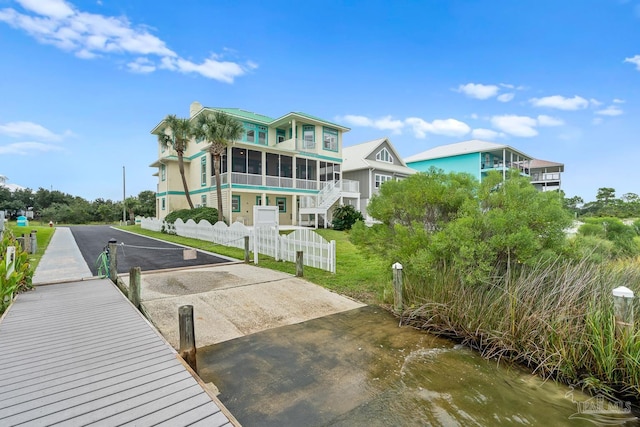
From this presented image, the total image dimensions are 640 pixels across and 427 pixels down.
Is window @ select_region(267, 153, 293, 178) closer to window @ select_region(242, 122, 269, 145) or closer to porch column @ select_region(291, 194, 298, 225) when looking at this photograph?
window @ select_region(242, 122, 269, 145)

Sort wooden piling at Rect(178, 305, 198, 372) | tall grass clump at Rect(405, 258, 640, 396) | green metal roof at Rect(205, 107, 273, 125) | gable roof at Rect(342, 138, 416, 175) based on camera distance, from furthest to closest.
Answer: gable roof at Rect(342, 138, 416, 175), green metal roof at Rect(205, 107, 273, 125), wooden piling at Rect(178, 305, 198, 372), tall grass clump at Rect(405, 258, 640, 396)

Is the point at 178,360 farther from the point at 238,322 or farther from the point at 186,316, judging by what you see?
the point at 238,322

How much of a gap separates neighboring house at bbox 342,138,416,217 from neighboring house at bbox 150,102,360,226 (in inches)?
63.7

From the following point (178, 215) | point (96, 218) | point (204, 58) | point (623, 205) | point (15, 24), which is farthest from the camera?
point (96, 218)

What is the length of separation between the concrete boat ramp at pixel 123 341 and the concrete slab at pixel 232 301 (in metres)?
0.02

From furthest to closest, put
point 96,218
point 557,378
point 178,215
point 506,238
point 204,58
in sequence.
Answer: point 96,218
point 178,215
point 204,58
point 506,238
point 557,378

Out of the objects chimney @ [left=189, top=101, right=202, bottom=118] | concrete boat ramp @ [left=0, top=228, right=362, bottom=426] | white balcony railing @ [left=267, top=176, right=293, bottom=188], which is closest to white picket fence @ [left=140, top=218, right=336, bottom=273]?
concrete boat ramp @ [left=0, top=228, right=362, bottom=426]

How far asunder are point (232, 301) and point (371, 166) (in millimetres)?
22434

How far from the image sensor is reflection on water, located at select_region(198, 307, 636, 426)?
3.07 meters

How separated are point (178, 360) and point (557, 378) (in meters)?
4.94

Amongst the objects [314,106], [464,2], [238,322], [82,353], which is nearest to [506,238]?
[238,322]

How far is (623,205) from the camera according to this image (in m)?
29.3

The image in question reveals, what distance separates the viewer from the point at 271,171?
25.7 metres

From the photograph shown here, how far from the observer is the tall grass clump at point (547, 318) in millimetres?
3717
